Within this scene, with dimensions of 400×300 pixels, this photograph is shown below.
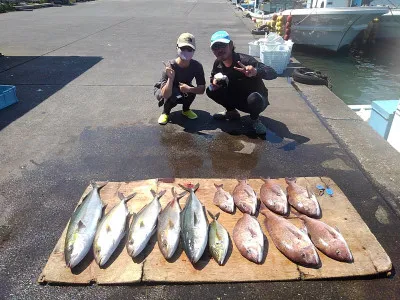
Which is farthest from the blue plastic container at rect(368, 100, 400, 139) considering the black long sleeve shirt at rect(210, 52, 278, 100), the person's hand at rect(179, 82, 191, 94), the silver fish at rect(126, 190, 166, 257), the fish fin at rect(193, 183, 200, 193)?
the silver fish at rect(126, 190, 166, 257)

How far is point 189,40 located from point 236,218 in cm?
282

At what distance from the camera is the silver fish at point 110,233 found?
2.64 metres

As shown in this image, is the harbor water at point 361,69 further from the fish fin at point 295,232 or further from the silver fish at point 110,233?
the silver fish at point 110,233

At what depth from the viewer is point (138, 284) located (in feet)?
8.30

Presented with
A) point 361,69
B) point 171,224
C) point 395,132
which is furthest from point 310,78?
point 361,69

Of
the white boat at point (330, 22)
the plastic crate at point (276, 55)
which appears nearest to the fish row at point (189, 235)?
the plastic crate at point (276, 55)

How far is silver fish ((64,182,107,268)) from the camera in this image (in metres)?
2.61

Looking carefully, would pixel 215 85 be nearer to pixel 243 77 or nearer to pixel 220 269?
pixel 243 77

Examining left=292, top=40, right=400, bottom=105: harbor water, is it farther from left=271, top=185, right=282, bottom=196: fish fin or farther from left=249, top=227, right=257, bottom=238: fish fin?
left=249, top=227, right=257, bottom=238: fish fin

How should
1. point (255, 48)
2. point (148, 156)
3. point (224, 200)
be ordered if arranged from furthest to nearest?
1. point (255, 48)
2. point (148, 156)
3. point (224, 200)

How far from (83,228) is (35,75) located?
7.04 m

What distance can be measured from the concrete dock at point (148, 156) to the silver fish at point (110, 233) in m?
0.26

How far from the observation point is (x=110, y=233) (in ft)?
9.18

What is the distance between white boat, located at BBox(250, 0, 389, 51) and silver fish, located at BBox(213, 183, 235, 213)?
47.5ft
